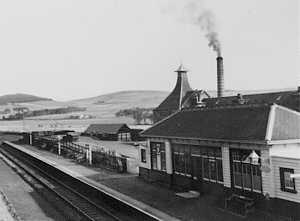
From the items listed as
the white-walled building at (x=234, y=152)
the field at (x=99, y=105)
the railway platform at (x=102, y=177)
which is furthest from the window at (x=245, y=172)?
the field at (x=99, y=105)

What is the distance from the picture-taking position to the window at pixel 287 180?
15.0 meters

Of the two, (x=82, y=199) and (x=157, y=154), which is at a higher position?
(x=157, y=154)

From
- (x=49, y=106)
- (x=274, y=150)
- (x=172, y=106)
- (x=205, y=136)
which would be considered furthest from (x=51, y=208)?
(x=49, y=106)

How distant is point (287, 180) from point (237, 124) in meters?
4.33

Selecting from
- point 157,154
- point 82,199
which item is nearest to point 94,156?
point 157,154

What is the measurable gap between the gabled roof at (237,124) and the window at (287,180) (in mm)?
1451

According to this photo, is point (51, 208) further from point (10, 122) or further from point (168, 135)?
point (10, 122)

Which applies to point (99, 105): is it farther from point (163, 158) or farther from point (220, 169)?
point (220, 169)

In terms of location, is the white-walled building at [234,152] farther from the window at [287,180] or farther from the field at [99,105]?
the field at [99,105]

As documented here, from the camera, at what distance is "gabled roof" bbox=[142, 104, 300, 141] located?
16906 millimetres

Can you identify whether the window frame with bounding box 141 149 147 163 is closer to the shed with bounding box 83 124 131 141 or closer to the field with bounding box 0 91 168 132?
the shed with bounding box 83 124 131 141

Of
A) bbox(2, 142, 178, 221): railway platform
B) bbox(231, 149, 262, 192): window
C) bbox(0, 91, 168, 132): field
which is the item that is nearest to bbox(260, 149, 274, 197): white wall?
bbox(231, 149, 262, 192): window

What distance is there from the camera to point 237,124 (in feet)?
61.9

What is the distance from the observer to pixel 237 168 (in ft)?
57.5
